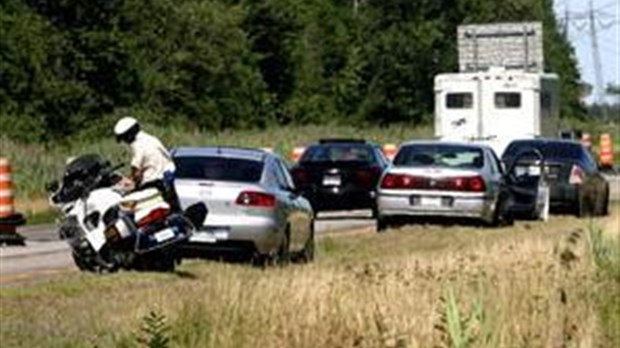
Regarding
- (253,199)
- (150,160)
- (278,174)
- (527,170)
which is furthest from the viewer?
(527,170)

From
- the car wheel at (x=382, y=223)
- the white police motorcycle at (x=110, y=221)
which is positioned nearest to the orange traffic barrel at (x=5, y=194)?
the car wheel at (x=382, y=223)

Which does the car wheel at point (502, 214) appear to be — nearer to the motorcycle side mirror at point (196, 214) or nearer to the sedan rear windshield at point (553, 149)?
the sedan rear windshield at point (553, 149)

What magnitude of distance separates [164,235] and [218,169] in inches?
99.9

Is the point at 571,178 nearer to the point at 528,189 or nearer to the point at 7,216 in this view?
the point at 528,189

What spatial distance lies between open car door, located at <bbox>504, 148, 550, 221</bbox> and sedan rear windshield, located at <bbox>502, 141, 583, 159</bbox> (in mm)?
1100

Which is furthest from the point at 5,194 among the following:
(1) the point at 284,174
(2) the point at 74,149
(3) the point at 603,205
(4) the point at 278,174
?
(2) the point at 74,149

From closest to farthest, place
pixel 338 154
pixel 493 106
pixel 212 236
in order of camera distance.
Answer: pixel 212 236 < pixel 338 154 < pixel 493 106

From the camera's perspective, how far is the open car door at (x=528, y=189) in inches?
1222

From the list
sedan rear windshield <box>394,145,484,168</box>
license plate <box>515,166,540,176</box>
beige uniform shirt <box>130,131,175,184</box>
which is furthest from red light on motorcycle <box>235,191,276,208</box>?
license plate <box>515,166,540,176</box>

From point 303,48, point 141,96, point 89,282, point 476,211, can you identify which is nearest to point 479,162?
point 476,211

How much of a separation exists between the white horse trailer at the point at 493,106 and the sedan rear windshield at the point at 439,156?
15.5 m

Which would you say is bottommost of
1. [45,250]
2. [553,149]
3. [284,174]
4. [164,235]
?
[45,250]

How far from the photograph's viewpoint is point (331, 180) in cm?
3422

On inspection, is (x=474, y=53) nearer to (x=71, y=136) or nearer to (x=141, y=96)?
A: (x=71, y=136)
